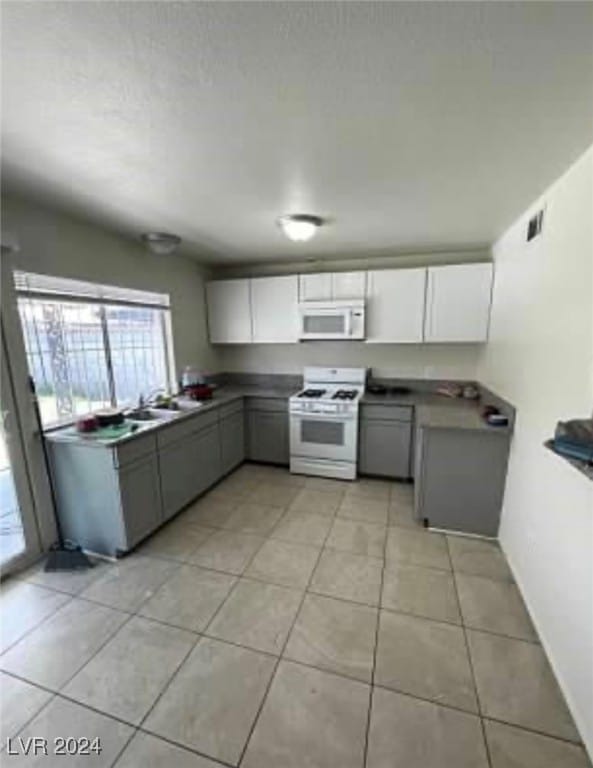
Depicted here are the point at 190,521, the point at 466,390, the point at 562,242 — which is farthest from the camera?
the point at 466,390

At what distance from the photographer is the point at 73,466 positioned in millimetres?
2357

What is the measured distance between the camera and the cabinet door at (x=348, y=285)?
3.50 metres

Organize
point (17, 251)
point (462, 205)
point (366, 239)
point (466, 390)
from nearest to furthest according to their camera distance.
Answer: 1. point (17, 251)
2. point (462, 205)
3. point (366, 239)
4. point (466, 390)

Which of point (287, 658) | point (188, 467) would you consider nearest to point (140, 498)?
point (188, 467)

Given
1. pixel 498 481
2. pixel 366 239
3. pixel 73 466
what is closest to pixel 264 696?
pixel 73 466

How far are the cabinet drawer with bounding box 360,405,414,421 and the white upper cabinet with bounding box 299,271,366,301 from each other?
1091 millimetres

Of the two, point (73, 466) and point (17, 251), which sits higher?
Answer: point (17, 251)

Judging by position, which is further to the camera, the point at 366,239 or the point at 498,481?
the point at 366,239

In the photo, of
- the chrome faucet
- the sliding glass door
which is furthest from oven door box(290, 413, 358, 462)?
the sliding glass door

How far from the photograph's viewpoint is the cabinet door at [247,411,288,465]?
A: 12.4ft

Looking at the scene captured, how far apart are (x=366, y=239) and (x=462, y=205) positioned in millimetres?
921

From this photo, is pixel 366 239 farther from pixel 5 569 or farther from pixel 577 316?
pixel 5 569

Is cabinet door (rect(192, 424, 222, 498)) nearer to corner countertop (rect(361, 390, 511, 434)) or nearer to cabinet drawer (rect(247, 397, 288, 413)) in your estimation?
cabinet drawer (rect(247, 397, 288, 413))

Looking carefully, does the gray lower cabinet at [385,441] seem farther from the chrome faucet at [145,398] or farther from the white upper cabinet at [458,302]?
the chrome faucet at [145,398]
